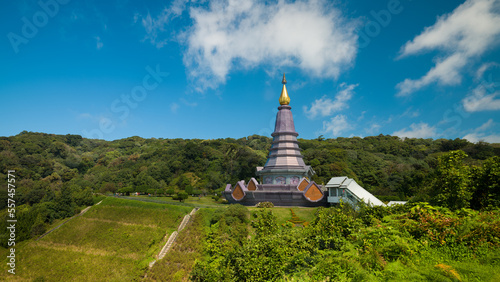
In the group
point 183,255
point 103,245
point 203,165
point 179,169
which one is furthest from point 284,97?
point 179,169

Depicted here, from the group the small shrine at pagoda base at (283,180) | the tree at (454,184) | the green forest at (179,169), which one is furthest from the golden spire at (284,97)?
the tree at (454,184)

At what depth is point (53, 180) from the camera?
180 feet

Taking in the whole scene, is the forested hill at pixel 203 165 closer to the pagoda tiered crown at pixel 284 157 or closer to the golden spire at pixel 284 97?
the pagoda tiered crown at pixel 284 157

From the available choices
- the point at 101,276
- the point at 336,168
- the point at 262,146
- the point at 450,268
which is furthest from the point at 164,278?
the point at 262,146

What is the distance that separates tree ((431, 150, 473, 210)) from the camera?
404 inches

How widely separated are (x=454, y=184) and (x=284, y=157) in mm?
21981

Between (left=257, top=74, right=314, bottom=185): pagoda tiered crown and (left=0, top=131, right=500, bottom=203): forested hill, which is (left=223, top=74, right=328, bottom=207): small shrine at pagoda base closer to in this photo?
(left=257, top=74, right=314, bottom=185): pagoda tiered crown

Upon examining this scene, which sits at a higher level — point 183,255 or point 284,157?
point 284,157

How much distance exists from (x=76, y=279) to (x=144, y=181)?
109 ft

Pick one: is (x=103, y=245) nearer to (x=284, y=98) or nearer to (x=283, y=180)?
(x=283, y=180)

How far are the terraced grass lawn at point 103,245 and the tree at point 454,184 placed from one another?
739 inches

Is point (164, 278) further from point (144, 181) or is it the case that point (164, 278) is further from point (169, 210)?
point (144, 181)

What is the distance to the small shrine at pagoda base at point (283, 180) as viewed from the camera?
92.4 ft

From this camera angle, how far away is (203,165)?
58.8 metres
